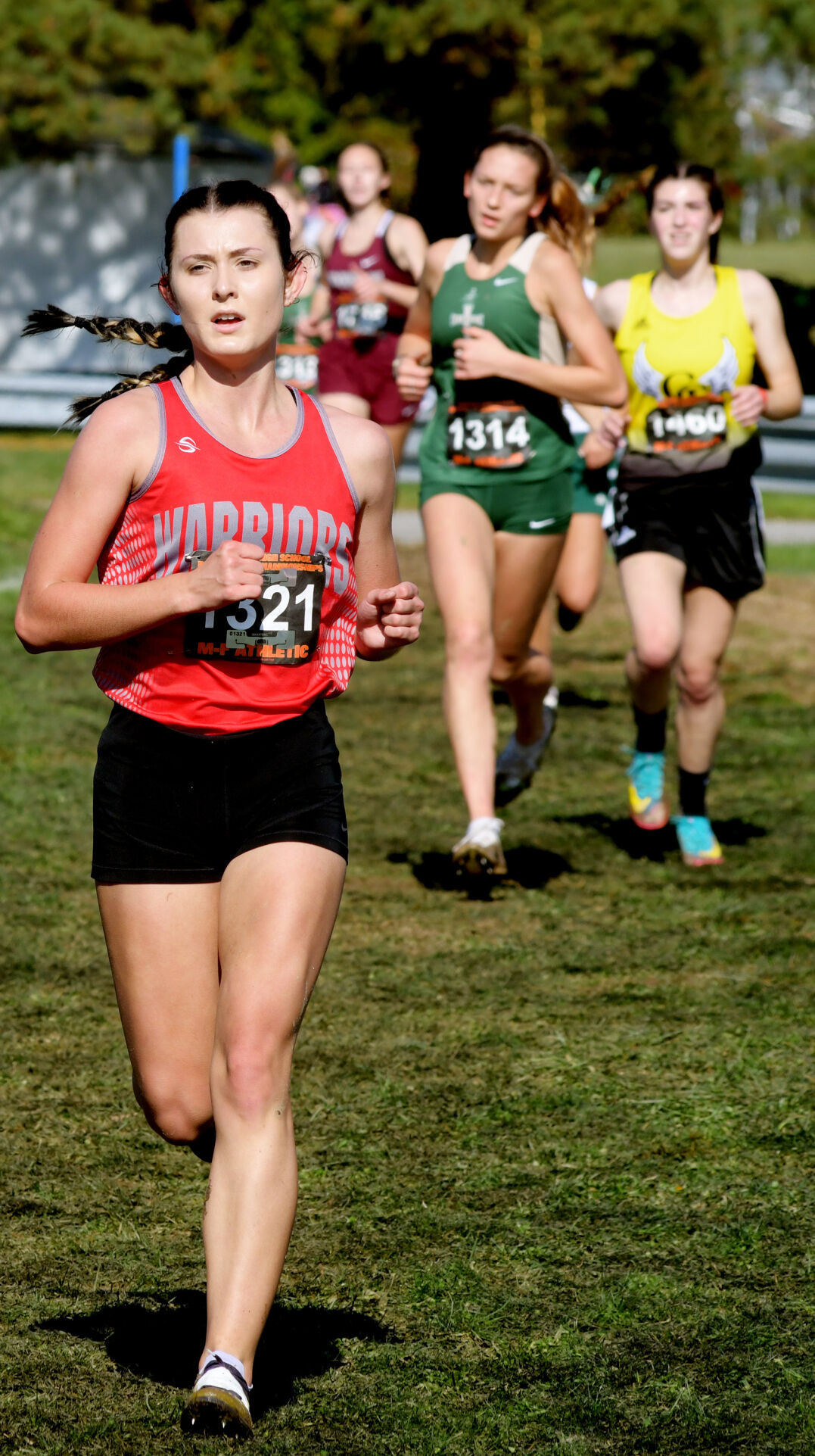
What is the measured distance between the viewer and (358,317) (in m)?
10.8

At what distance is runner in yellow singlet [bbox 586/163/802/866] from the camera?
6883 mm

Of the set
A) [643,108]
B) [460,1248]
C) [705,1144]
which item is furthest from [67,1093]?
[643,108]

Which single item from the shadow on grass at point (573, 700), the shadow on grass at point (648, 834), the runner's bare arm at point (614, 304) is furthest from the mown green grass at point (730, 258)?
the runner's bare arm at point (614, 304)

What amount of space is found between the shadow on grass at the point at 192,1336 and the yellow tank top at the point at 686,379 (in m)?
4.01

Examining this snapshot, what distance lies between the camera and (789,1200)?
170 inches

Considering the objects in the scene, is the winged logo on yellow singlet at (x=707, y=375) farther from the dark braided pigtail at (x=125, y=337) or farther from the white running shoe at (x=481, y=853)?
the dark braided pigtail at (x=125, y=337)

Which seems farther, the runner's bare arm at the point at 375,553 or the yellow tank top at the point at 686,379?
the yellow tank top at the point at 686,379

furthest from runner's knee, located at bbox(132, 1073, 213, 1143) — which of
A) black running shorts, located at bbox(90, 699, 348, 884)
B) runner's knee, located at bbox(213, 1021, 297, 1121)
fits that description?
black running shorts, located at bbox(90, 699, 348, 884)

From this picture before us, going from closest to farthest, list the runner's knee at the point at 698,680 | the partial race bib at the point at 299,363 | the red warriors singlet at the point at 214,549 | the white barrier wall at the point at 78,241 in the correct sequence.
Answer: the red warriors singlet at the point at 214,549
the runner's knee at the point at 698,680
the partial race bib at the point at 299,363
the white barrier wall at the point at 78,241

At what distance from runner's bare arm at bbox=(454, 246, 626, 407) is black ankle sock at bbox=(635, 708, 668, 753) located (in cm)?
129

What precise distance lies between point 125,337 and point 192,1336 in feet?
6.15

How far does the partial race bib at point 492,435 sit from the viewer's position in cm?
679

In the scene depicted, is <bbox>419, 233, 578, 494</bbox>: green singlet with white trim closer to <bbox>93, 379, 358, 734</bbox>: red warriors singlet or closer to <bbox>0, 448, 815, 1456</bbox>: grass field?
<bbox>0, 448, 815, 1456</bbox>: grass field

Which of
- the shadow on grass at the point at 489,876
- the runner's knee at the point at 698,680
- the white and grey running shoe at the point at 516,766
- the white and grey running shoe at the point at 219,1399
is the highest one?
the runner's knee at the point at 698,680
